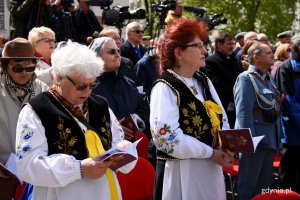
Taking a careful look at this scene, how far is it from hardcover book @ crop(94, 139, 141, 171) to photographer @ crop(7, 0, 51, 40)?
4708 millimetres

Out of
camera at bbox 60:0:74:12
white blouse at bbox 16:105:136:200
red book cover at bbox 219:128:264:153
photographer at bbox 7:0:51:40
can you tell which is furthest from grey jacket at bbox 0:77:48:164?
camera at bbox 60:0:74:12

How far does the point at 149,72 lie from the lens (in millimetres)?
6984

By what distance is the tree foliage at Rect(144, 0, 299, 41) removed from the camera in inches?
1013

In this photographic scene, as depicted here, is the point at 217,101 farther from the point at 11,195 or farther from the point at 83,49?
the point at 11,195

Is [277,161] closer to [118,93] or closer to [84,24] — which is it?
[118,93]

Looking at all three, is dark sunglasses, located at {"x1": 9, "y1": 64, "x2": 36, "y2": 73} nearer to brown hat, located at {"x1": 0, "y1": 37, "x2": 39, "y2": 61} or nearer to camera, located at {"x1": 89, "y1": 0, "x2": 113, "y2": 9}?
brown hat, located at {"x1": 0, "y1": 37, "x2": 39, "y2": 61}

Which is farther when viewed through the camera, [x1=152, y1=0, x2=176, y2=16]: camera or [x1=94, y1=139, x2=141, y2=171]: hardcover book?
[x1=152, y1=0, x2=176, y2=16]: camera

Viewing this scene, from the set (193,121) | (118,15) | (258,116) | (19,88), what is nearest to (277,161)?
(258,116)

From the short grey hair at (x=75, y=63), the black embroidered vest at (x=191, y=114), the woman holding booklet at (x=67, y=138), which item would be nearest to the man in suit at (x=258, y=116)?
the black embroidered vest at (x=191, y=114)

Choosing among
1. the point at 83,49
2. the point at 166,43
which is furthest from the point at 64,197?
the point at 166,43

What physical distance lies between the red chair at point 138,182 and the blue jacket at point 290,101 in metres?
2.53

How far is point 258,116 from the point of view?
5902 mm

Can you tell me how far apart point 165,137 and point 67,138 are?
872 mm

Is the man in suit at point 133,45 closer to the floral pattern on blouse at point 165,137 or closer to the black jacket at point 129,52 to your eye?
the black jacket at point 129,52
